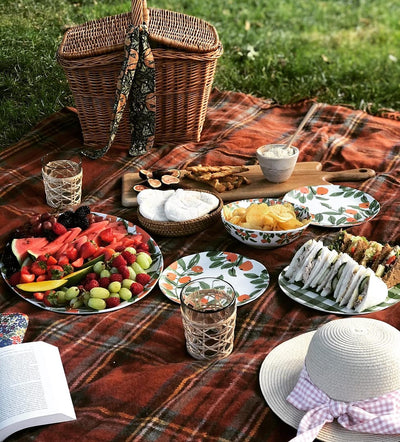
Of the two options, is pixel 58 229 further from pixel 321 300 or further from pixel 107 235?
pixel 321 300

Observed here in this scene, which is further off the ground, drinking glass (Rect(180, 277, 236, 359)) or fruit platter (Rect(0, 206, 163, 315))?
drinking glass (Rect(180, 277, 236, 359))

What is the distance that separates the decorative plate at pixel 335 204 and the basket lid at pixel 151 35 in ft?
3.89

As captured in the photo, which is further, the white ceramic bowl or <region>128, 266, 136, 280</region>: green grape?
the white ceramic bowl

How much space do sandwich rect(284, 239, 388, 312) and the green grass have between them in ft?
9.17

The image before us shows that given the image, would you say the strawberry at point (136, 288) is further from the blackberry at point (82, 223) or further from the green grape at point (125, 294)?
the blackberry at point (82, 223)

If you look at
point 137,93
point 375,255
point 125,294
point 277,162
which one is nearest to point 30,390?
point 125,294

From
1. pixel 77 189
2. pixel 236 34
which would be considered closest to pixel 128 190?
pixel 77 189

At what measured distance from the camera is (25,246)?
3064 millimetres

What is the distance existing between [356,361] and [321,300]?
2.73ft

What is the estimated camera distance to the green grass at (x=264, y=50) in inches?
208

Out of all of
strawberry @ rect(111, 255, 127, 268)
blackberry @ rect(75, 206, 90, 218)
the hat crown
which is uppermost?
the hat crown

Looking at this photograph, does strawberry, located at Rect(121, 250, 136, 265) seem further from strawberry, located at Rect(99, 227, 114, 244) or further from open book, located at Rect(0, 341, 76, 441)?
open book, located at Rect(0, 341, 76, 441)

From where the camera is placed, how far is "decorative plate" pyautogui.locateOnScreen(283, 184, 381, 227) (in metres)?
3.42

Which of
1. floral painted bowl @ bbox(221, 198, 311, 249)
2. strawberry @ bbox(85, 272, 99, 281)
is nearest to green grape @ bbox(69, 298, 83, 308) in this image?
strawberry @ bbox(85, 272, 99, 281)
